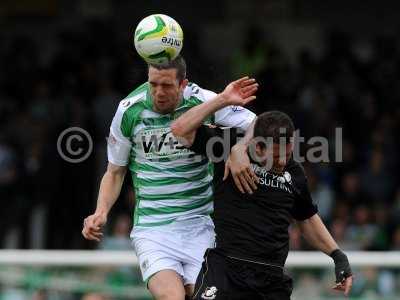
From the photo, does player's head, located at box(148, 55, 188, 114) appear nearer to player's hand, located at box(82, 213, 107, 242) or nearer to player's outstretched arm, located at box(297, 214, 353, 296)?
player's hand, located at box(82, 213, 107, 242)

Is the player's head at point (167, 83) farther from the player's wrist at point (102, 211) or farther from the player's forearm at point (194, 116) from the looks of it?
the player's wrist at point (102, 211)

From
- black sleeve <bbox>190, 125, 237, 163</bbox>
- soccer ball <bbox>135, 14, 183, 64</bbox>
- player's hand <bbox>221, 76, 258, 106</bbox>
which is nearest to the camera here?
player's hand <bbox>221, 76, 258, 106</bbox>

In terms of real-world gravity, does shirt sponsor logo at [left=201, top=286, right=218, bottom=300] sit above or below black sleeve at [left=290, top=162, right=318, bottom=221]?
below

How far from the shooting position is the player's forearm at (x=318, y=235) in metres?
7.33

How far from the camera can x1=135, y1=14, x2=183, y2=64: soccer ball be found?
719 centimetres

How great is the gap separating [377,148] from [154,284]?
264 inches

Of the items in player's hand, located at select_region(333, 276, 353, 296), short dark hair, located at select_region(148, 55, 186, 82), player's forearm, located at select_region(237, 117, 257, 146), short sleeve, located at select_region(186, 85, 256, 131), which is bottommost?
player's hand, located at select_region(333, 276, 353, 296)

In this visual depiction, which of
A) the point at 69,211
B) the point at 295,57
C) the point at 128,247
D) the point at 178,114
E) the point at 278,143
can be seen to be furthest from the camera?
the point at 295,57

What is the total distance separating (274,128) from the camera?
6.81 m

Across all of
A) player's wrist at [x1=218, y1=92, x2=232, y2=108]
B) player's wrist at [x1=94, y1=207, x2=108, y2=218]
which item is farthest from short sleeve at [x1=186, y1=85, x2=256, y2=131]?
player's wrist at [x1=94, y1=207, x2=108, y2=218]

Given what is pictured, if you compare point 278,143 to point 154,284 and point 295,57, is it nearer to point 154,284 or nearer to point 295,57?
point 154,284

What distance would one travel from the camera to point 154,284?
23.6 feet

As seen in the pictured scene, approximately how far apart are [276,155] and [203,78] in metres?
2.59

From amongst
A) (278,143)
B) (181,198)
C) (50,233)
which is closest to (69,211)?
(50,233)
